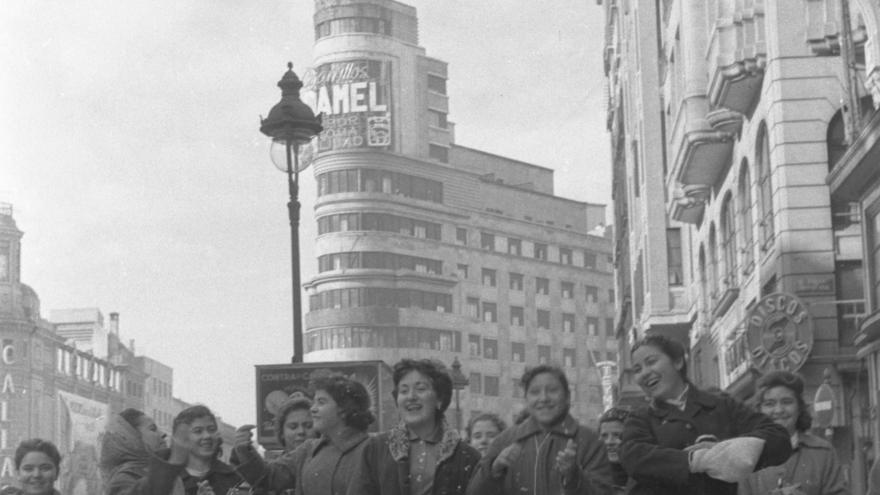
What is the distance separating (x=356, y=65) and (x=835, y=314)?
11010 cm

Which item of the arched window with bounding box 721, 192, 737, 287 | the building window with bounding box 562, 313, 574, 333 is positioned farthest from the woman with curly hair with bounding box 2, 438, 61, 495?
the building window with bounding box 562, 313, 574, 333

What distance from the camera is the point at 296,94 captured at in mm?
19359

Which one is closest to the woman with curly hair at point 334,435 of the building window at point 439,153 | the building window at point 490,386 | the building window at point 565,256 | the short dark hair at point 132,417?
the short dark hair at point 132,417

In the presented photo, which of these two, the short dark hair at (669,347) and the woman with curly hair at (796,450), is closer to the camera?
the short dark hair at (669,347)

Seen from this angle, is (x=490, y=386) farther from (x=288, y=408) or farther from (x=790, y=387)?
(x=790, y=387)

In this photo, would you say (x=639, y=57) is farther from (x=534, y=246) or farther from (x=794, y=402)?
(x=534, y=246)

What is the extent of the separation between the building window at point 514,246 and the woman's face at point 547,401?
132 m

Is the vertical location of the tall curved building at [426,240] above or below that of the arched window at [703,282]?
above

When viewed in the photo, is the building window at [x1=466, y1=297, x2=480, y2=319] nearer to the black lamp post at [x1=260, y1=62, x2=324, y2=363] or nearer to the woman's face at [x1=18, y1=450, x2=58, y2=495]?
the black lamp post at [x1=260, y1=62, x2=324, y2=363]

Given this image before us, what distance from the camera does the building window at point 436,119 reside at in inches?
5458

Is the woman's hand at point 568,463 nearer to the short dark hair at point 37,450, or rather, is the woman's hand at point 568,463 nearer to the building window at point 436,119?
the short dark hair at point 37,450

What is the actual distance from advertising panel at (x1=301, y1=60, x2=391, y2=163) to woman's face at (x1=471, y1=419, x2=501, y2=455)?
403 feet

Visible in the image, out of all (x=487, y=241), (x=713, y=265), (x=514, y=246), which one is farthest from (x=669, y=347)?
(x=514, y=246)

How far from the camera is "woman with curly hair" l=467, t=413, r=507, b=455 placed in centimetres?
1163
